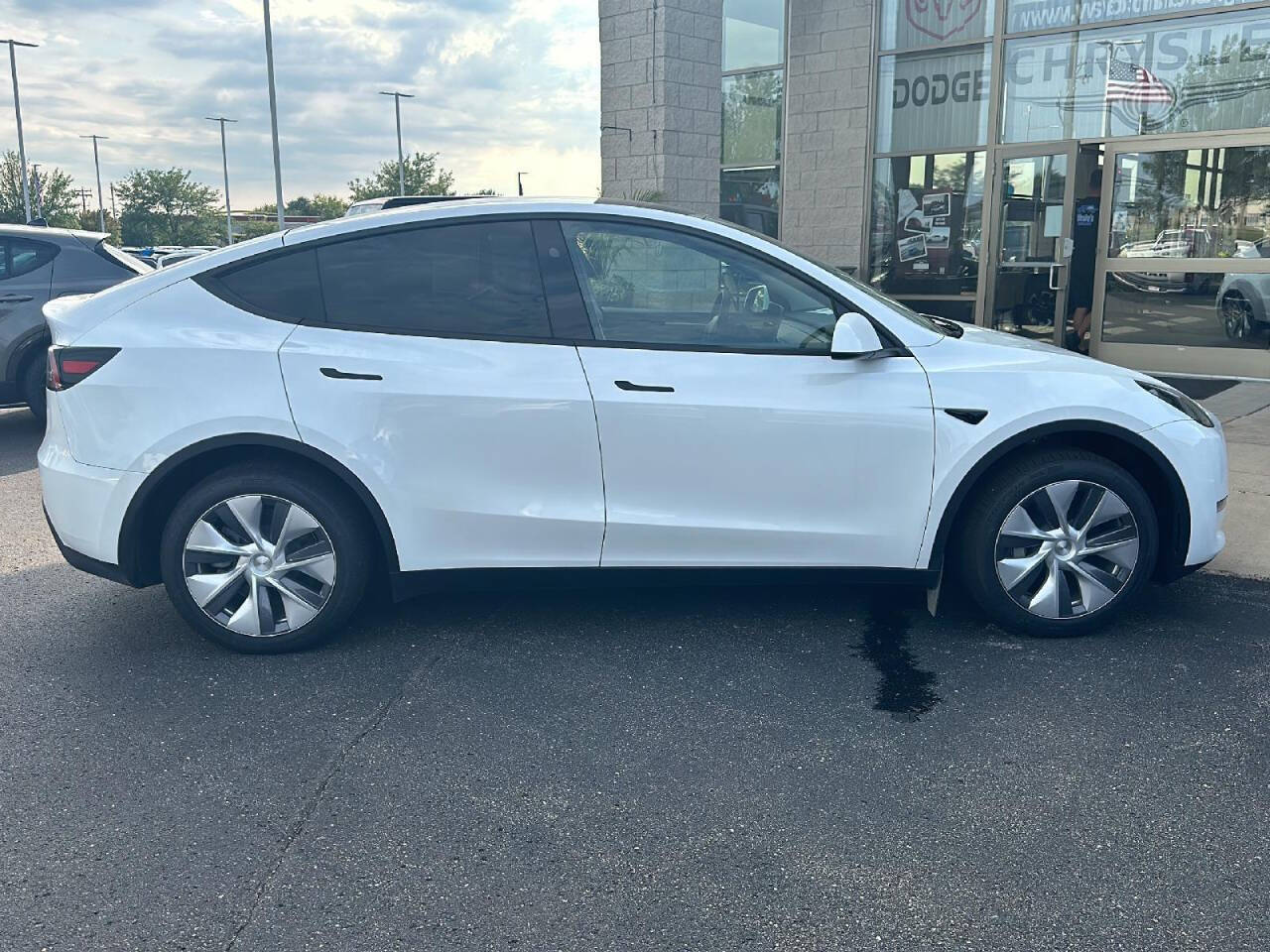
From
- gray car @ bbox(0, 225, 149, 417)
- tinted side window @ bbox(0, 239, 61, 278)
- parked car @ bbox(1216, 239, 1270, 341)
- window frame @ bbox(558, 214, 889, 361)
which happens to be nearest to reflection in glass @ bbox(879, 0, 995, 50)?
parked car @ bbox(1216, 239, 1270, 341)

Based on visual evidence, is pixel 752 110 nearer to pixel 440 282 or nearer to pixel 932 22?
pixel 932 22

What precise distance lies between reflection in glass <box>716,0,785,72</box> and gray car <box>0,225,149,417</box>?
7.25m

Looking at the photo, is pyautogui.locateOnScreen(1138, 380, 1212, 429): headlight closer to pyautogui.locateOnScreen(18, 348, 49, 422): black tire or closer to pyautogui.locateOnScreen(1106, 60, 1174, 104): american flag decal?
pyautogui.locateOnScreen(1106, 60, 1174, 104): american flag decal

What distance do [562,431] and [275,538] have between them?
1.15 m

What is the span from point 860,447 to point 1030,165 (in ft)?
28.1

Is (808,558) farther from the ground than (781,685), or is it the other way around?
(808,558)

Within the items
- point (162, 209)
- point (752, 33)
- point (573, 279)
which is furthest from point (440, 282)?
point (162, 209)

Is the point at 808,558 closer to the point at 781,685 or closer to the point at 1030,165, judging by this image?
the point at 781,685

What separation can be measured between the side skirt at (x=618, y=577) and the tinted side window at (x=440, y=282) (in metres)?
0.91

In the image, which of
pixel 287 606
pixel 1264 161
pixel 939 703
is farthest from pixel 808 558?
pixel 1264 161

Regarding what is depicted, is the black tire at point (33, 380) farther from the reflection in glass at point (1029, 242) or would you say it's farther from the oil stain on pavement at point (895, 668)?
the reflection in glass at point (1029, 242)

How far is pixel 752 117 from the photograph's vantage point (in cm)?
1324

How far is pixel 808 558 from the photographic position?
433cm

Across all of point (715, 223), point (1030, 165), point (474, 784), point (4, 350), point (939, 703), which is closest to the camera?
point (474, 784)
